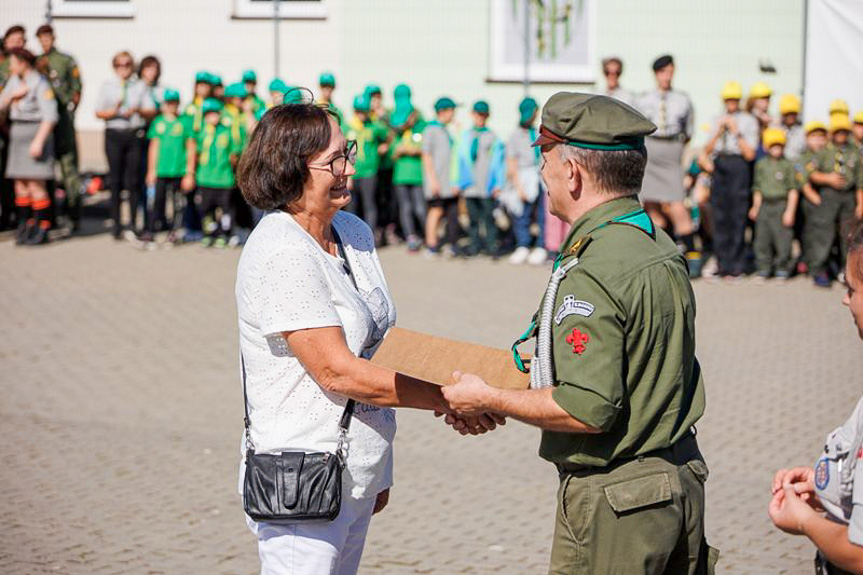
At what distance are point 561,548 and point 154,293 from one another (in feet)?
32.8

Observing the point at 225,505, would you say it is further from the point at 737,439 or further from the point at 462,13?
the point at 462,13

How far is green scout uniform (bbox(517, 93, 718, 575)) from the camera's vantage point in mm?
3439

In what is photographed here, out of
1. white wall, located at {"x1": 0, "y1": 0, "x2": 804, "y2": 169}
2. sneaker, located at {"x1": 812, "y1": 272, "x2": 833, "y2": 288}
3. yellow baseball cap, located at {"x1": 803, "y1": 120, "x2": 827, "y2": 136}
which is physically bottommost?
sneaker, located at {"x1": 812, "y1": 272, "x2": 833, "y2": 288}

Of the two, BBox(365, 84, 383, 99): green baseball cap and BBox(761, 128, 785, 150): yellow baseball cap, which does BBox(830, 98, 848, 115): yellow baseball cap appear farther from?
BBox(365, 84, 383, 99): green baseball cap

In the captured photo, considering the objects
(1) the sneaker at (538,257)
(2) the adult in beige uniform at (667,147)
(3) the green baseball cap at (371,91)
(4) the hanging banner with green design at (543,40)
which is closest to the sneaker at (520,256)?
(1) the sneaker at (538,257)

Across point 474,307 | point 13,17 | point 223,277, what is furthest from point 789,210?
point 13,17

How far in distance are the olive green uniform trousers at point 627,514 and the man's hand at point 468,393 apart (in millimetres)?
335

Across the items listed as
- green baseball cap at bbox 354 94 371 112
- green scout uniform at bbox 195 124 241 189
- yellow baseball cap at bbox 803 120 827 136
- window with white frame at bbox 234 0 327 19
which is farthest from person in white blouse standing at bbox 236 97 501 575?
window with white frame at bbox 234 0 327 19

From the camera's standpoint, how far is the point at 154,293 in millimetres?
13141

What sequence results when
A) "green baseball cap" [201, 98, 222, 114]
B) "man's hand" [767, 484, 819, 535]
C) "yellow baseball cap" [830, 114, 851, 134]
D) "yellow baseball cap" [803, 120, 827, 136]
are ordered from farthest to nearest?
"green baseball cap" [201, 98, 222, 114], "yellow baseball cap" [803, 120, 827, 136], "yellow baseball cap" [830, 114, 851, 134], "man's hand" [767, 484, 819, 535]

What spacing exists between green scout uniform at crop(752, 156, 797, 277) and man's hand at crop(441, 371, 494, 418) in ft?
36.8

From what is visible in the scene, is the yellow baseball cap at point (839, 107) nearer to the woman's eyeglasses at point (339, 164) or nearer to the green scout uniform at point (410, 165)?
the green scout uniform at point (410, 165)

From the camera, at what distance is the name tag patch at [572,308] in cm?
343

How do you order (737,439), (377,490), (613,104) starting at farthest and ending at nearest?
(737,439)
(377,490)
(613,104)
